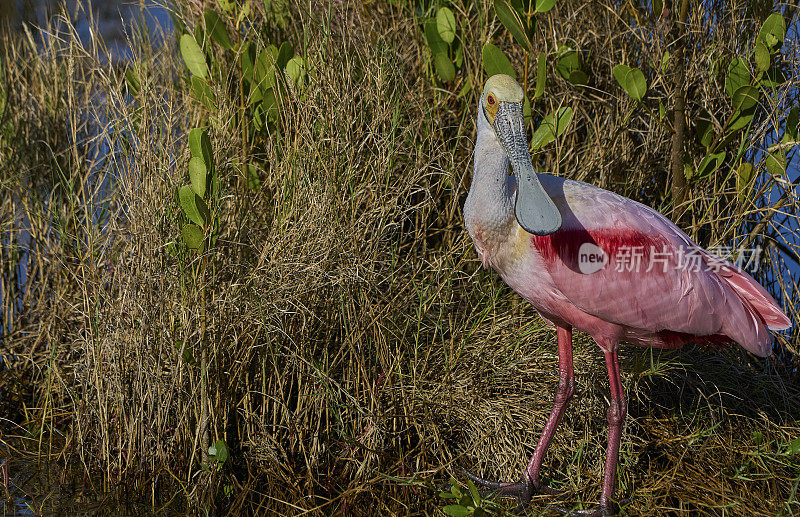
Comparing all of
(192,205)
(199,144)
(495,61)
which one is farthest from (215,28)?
(495,61)

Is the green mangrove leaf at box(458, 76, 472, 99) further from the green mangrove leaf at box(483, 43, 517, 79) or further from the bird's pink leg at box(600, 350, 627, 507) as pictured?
the bird's pink leg at box(600, 350, 627, 507)

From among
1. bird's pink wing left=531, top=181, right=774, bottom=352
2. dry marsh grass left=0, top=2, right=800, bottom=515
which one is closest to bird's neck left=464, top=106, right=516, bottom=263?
bird's pink wing left=531, top=181, right=774, bottom=352

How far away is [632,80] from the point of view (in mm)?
3459

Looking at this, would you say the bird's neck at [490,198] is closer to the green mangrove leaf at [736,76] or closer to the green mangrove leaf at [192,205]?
the green mangrove leaf at [192,205]

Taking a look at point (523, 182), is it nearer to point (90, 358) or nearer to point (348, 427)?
point (348, 427)

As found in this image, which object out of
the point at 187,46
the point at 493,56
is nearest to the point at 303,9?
the point at 187,46

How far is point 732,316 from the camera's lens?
9.87 feet

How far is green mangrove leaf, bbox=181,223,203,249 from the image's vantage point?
294 cm

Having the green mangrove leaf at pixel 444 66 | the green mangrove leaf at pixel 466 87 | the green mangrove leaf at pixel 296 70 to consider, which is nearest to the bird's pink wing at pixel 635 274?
the green mangrove leaf at pixel 466 87

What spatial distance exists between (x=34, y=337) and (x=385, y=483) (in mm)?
1847

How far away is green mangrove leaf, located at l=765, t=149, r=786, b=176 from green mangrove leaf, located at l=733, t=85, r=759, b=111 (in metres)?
0.22

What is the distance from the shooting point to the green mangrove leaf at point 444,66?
12.5 ft

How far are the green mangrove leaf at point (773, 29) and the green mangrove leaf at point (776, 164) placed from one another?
44 centimetres

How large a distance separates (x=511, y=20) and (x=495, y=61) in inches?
8.4
